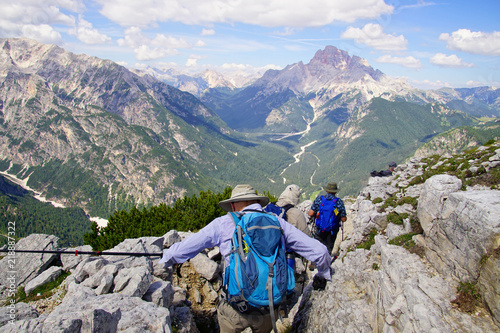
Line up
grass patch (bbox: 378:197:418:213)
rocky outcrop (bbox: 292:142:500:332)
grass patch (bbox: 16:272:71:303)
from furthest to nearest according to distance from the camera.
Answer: grass patch (bbox: 378:197:418:213)
grass patch (bbox: 16:272:71:303)
rocky outcrop (bbox: 292:142:500:332)

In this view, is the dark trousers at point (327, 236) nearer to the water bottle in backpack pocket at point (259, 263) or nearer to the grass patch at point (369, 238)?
the grass patch at point (369, 238)

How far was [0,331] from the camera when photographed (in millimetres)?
5102

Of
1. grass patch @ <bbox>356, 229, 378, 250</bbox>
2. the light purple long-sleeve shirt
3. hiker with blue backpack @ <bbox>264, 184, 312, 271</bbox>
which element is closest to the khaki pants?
the light purple long-sleeve shirt

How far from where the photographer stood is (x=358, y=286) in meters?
10.9

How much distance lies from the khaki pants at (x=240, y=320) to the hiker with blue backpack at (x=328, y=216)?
7.54 m

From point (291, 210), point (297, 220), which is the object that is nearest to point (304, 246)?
point (297, 220)

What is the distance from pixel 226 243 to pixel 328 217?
328 inches

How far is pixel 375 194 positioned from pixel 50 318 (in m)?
28.2

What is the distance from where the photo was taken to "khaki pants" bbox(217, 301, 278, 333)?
602 centimetres

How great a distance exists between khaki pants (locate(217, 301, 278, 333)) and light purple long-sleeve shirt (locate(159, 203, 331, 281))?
1299 millimetres

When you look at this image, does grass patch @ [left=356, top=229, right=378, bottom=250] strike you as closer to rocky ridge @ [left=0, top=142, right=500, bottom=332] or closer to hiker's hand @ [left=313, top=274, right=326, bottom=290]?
rocky ridge @ [left=0, top=142, right=500, bottom=332]

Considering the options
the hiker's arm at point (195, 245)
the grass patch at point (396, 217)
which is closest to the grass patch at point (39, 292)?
the hiker's arm at point (195, 245)

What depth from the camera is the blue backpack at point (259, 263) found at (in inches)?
214

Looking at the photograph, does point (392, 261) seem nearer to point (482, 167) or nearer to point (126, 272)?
point (126, 272)
